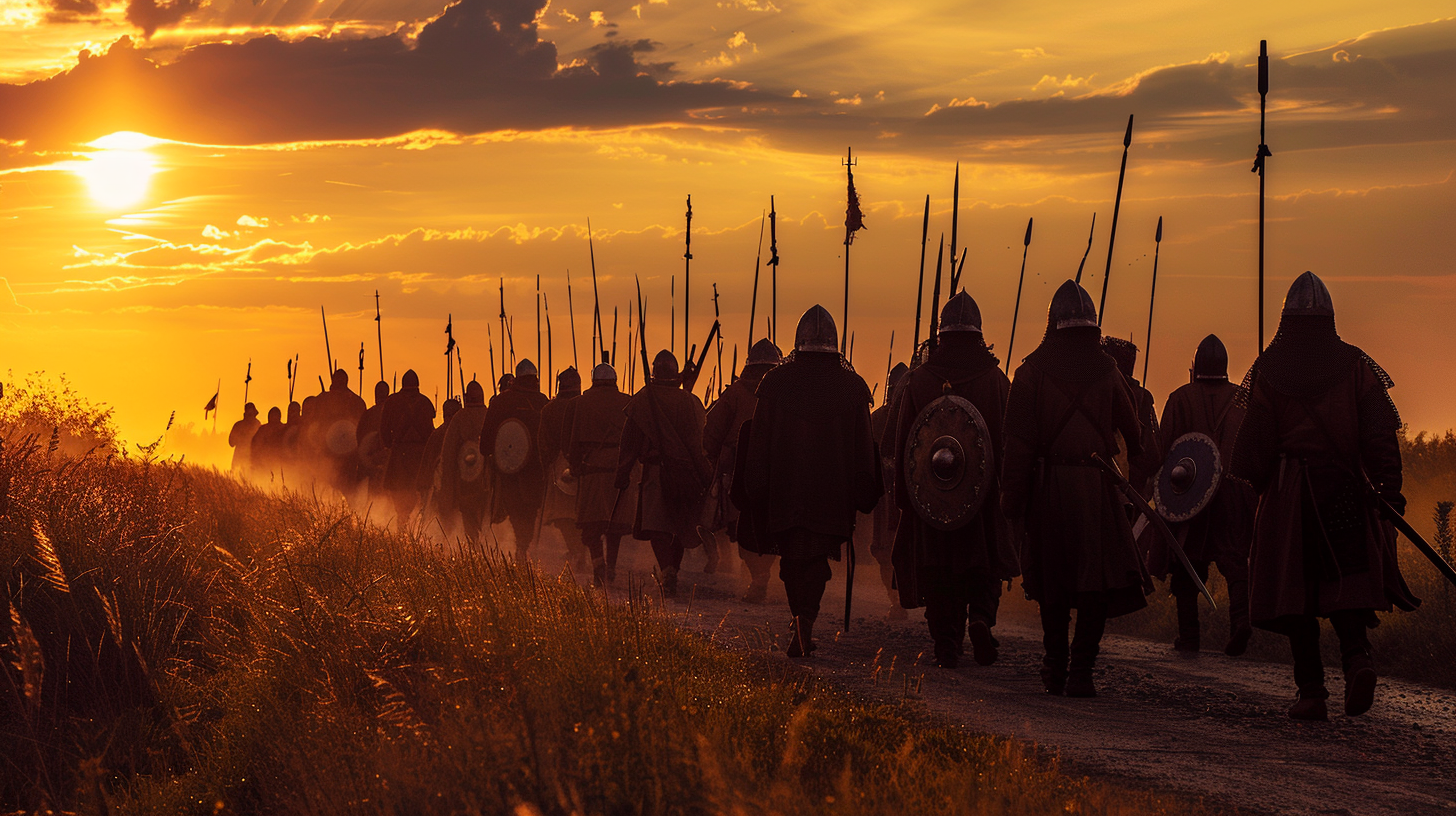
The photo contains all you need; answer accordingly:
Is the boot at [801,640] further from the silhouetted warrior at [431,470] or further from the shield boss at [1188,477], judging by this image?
the silhouetted warrior at [431,470]

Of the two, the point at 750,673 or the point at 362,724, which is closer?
the point at 362,724

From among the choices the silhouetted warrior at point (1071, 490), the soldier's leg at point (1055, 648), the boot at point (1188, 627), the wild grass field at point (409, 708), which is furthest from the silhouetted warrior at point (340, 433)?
the soldier's leg at point (1055, 648)

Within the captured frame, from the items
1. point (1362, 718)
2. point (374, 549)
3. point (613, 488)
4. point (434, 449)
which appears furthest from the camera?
point (434, 449)

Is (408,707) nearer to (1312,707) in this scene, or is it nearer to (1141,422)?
(1312,707)

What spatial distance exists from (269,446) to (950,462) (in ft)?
82.9

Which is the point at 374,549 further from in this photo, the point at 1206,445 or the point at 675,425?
the point at 1206,445

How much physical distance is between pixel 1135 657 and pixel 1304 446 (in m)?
2.80

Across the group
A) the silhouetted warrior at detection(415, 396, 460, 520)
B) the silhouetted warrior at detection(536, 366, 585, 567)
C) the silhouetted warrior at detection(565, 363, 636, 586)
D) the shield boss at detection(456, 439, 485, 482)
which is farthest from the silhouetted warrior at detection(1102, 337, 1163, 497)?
the silhouetted warrior at detection(415, 396, 460, 520)

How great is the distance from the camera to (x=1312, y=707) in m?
7.10

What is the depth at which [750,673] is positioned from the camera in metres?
7.23

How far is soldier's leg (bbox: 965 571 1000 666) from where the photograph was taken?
8523 mm

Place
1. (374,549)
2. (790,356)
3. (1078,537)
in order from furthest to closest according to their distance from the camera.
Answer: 1. (374,549)
2. (790,356)
3. (1078,537)

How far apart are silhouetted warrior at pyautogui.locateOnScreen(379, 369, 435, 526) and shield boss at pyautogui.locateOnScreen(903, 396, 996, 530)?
12.9 metres

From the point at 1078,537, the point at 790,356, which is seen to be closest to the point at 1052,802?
the point at 1078,537
